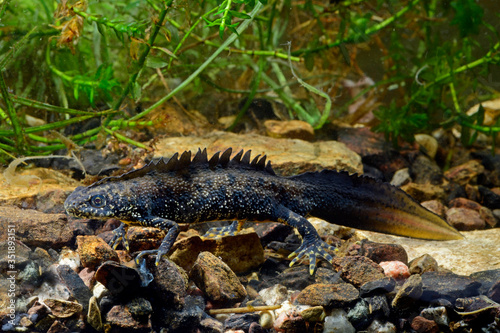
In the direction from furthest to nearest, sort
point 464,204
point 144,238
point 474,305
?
point 464,204, point 144,238, point 474,305

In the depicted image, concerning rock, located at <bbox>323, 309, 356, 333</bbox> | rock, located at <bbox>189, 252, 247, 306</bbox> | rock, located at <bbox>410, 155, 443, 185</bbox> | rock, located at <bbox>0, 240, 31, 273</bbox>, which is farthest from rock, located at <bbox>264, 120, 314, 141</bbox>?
rock, located at <bbox>0, 240, 31, 273</bbox>

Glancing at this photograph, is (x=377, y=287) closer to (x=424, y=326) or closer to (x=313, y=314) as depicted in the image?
(x=424, y=326)

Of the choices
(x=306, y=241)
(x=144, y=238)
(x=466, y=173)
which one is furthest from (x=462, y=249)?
(x=144, y=238)

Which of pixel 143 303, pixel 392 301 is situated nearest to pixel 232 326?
pixel 143 303

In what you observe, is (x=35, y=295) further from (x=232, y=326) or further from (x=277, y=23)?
(x=277, y=23)

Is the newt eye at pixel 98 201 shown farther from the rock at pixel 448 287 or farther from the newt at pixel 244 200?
the rock at pixel 448 287

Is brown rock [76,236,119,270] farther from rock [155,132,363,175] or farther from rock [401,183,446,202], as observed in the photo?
rock [401,183,446,202]
